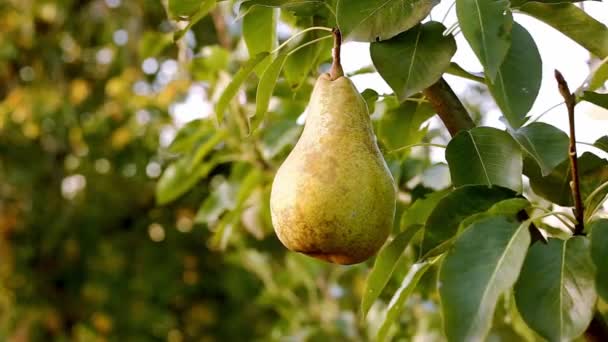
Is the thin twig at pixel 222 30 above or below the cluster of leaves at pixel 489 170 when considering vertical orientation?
below

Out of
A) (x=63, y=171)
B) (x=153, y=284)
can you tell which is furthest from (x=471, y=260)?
(x=63, y=171)

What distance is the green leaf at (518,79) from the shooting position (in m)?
0.80

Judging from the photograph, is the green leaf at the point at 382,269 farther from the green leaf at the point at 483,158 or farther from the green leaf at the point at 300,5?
the green leaf at the point at 300,5

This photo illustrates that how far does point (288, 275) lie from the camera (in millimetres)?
2693

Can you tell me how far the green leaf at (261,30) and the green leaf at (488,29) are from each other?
0.30 meters

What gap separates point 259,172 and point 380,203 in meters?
1.08

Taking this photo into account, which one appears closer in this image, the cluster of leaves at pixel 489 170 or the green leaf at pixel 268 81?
the cluster of leaves at pixel 489 170

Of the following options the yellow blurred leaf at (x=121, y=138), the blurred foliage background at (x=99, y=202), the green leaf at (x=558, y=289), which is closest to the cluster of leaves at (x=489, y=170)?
the green leaf at (x=558, y=289)

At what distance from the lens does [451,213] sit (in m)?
0.81

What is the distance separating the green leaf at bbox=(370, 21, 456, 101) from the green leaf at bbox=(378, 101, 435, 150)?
25 centimetres

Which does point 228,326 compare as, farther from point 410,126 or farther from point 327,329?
point 410,126

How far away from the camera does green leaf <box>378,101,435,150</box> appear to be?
1112 millimetres

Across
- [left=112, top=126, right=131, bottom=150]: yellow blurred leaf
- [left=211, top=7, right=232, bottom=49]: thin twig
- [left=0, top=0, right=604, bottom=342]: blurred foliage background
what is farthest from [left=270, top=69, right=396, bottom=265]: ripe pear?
[left=112, top=126, right=131, bottom=150]: yellow blurred leaf

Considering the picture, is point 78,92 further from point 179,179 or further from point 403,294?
point 403,294
